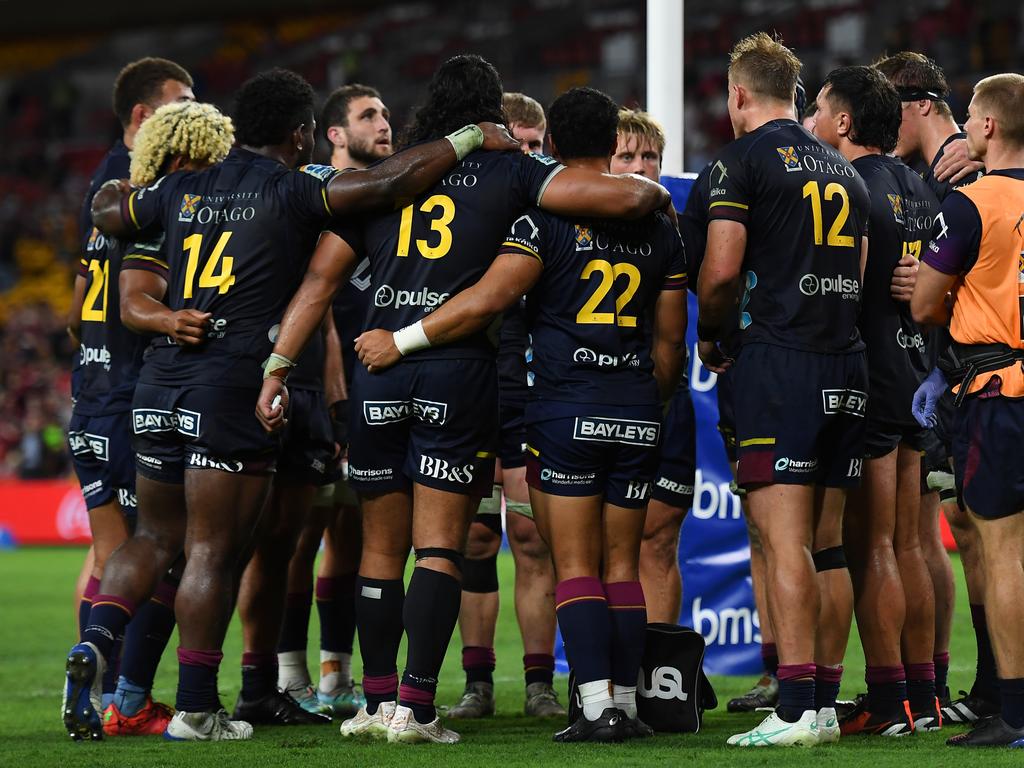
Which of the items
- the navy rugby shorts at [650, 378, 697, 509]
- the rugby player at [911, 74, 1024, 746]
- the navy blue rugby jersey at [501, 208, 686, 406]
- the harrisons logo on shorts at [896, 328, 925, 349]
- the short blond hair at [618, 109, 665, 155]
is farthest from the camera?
the short blond hair at [618, 109, 665, 155]

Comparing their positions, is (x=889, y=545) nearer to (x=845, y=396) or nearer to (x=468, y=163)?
(x=845, y=396)

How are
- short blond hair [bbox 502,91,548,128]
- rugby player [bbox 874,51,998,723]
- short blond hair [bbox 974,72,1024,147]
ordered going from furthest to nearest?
short blond hair [bbox 502,91,548,128]
rugby player [bbox 874,51,998,723]
short blond hair [bbox 974,72,1024,147]

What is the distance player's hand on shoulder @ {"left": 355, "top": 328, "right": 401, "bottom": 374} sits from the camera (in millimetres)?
5172

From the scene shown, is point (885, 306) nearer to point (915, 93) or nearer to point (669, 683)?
point (915, 93)

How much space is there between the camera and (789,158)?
16.7ft

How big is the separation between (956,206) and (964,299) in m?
0.33

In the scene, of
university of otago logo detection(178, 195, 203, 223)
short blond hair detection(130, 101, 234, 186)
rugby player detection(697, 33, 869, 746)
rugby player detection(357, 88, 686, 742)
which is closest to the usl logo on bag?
rugby player detection(357, 88, 686, 742)

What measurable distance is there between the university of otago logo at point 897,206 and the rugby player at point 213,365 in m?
1.55

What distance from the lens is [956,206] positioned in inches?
194

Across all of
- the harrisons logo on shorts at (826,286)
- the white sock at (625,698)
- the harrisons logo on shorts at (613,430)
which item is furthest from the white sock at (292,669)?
the harrisons logo on shorts at (826,286)

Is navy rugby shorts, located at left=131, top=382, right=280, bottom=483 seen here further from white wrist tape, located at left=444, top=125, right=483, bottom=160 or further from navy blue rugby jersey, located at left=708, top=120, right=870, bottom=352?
navy blue rugby jersey, located at left=708, top=120, right=870, bottom=352

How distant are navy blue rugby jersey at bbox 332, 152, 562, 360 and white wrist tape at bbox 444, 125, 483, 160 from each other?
42mm

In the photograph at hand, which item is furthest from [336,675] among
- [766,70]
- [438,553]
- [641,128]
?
[766,70]

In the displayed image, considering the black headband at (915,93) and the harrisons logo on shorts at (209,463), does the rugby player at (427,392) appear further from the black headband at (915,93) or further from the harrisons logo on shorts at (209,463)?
the black headband at (915,93)
